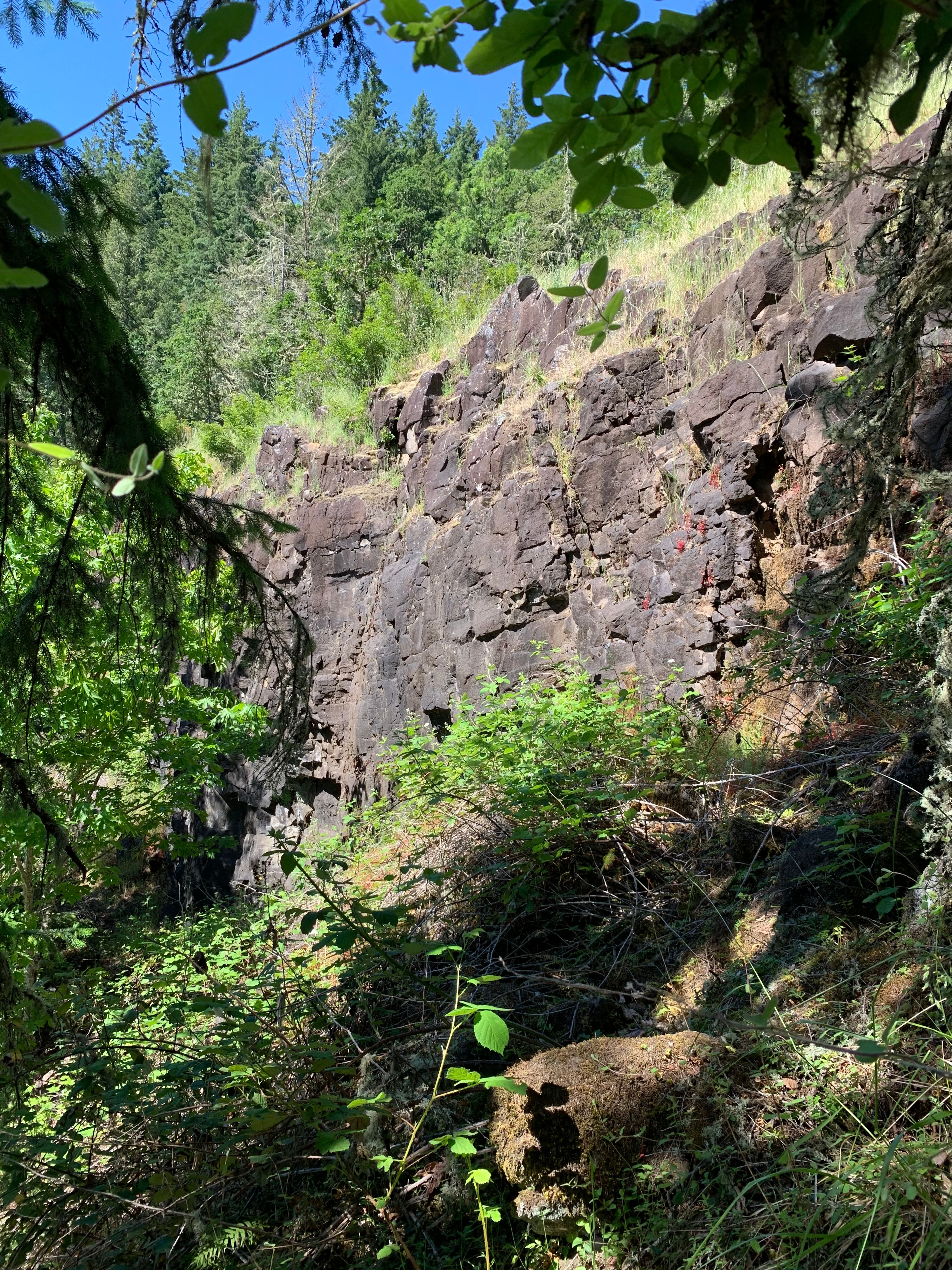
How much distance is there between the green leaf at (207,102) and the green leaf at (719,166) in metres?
0.67

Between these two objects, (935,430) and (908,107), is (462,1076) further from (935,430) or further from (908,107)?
(935,430)

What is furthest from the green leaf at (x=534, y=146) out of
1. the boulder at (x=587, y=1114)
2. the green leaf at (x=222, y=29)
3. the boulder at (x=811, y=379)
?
the boulder at (x=811, y=379)

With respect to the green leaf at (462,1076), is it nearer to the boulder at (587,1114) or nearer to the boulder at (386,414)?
the boulder at (587,1114)

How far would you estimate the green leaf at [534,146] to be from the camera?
Answer: 1.15m

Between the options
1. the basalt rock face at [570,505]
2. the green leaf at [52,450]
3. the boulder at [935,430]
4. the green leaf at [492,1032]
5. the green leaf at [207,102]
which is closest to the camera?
the green leaf at [52,450]

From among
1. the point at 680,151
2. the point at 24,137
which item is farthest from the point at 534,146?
the point at 24,137

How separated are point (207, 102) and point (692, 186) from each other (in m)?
0.66

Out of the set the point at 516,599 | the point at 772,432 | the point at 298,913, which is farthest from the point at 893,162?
the point at 298,913

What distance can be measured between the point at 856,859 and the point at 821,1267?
1.48 meters

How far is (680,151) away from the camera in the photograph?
3.57 feet

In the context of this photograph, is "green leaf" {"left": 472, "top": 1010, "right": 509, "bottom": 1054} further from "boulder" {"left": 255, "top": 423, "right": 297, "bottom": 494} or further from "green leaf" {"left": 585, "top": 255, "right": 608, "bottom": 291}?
"boulder" {"left": 255, "top": 423, "right": 297, "bottom": 494}

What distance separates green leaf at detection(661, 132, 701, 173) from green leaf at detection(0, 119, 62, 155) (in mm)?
741

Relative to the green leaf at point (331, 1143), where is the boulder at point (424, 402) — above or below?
above

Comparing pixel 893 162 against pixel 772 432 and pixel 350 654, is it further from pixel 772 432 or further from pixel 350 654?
pixel 350 654
